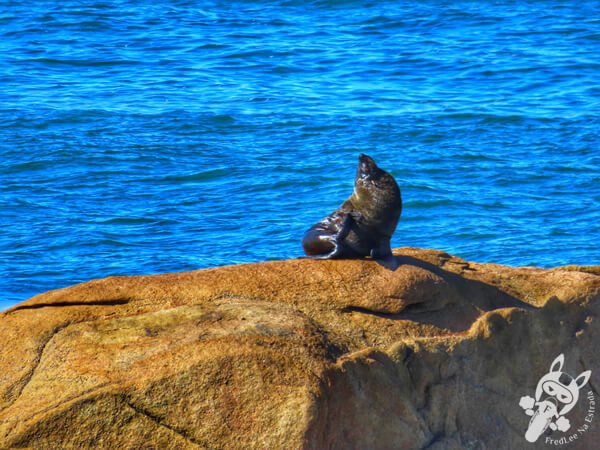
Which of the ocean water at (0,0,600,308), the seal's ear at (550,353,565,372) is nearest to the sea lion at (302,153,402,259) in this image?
the seal's ear at (550,353,565,372)

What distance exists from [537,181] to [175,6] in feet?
37.2

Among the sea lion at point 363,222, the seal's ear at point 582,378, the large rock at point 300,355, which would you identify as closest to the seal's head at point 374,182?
the sea lion at point 363,222

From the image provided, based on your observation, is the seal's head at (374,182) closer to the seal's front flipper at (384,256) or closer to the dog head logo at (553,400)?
the seal's front flipper at (384,256)

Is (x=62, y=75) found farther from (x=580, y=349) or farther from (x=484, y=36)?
(x=580, y=349)

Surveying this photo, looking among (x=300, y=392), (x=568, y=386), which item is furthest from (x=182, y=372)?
(x=568, y=386)

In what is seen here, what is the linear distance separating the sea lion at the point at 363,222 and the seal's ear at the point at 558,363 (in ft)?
4.04

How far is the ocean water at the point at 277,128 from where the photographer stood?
12.5 m

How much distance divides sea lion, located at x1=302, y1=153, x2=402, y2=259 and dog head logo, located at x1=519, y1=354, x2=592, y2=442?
1.24 meters

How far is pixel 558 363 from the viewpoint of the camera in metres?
6.17

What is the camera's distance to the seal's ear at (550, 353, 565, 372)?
6145mm

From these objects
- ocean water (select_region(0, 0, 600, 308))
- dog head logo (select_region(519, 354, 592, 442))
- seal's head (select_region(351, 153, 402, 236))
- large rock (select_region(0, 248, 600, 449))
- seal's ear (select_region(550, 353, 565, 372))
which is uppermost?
seal's head (select_region(351, 153, 402, 236))

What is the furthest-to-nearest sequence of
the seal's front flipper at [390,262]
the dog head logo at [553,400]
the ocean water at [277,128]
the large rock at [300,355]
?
the ocean water at [277,128]
the dog head logo at [553,400]
the seal's front flipper at [390,262]
the large rock at [300,355]

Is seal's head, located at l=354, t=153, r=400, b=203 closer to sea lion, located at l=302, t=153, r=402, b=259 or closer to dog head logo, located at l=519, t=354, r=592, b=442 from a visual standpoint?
sea lion, located at l=302, t=153, r=402, b=259

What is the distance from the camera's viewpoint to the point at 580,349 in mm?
6273
